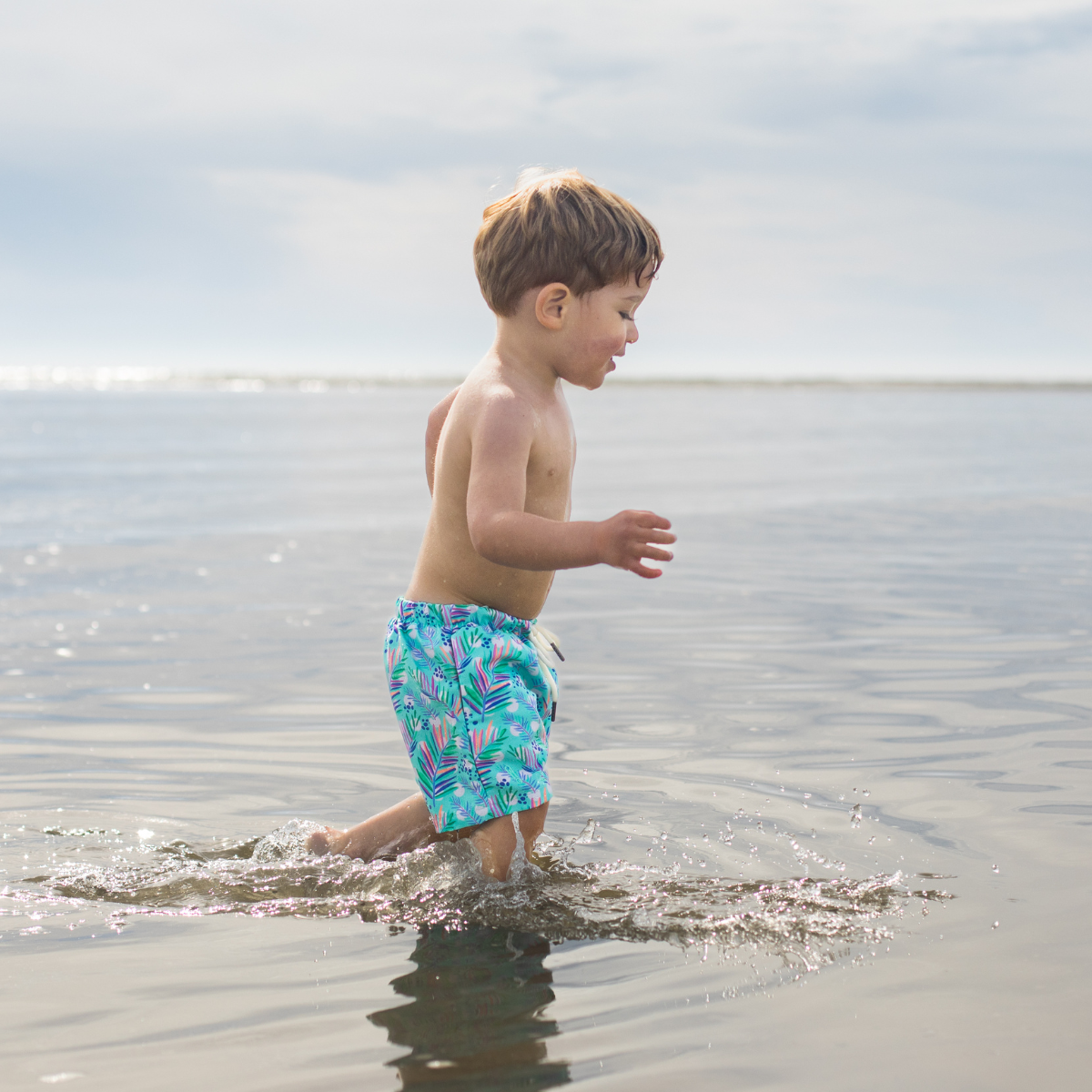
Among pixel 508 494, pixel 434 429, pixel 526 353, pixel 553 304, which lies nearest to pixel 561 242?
pixel 553 304

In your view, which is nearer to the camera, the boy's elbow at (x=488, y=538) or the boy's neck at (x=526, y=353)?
the boy's elbow at (x=488, y=538)

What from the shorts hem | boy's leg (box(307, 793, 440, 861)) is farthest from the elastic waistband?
boy's leg (box(307, 793, 440, 861))

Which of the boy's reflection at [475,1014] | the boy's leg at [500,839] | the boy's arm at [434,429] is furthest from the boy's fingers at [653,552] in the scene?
the boy's arm at [434,429]

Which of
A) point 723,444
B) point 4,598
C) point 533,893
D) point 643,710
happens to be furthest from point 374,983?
point 723,444

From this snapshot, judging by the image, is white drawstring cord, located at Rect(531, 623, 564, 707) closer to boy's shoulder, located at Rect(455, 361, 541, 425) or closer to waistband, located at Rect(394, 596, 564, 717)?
waistband, located at Rect(394, 596, 564, 717)

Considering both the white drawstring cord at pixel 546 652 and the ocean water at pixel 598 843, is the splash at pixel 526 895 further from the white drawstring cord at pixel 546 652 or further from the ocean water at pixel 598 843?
the white drawstring cord at pixel 546 652

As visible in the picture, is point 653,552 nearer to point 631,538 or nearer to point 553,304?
point 631,538

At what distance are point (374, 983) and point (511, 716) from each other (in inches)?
30.2

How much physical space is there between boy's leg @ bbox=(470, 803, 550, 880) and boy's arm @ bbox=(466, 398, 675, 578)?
66cm

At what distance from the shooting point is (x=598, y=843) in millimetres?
3686

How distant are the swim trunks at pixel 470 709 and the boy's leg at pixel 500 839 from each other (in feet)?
0.14

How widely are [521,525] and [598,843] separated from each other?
3.63ft

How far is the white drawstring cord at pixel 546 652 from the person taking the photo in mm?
3436

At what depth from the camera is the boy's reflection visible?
2.35 m
